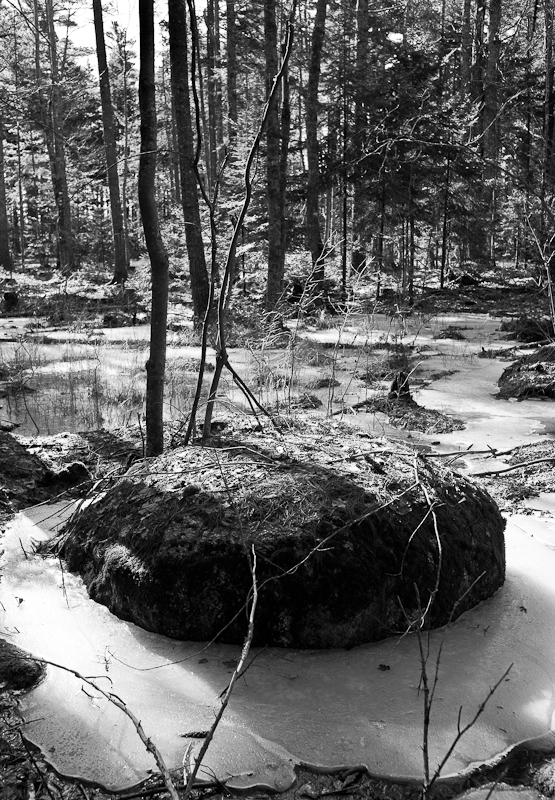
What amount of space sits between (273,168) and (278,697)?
10728 mm

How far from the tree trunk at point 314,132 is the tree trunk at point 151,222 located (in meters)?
11.3

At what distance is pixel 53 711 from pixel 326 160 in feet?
52.3

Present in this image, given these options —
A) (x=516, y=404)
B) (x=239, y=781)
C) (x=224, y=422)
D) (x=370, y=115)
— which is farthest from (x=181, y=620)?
(x=370, y=115)

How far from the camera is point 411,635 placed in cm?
258

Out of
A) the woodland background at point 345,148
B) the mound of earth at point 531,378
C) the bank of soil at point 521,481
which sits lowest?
the bank of soil at point 521,481

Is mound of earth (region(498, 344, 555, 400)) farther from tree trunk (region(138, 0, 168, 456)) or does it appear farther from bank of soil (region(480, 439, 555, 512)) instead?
tree trunk (region(138, 0, 168, 456))

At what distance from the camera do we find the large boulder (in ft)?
8.21

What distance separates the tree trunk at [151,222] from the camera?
3.40m

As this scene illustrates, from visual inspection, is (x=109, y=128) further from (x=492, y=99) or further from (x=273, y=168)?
(x=492, y=99)

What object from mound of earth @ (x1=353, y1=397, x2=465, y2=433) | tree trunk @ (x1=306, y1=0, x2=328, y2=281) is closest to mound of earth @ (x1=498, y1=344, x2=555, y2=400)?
mound of earth @ (x1=353, y1=397, x2=465, y2=433)

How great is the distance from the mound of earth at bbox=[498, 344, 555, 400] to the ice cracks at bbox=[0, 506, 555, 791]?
3903 mm

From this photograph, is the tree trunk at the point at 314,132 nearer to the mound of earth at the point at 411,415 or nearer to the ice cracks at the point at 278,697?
the mound of earth at the point at 411,415

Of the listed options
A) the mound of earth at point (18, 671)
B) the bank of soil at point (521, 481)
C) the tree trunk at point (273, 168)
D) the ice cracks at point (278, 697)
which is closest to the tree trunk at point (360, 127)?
the tree trunk at point (273, 168)

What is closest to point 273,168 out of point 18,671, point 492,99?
point 18,671
